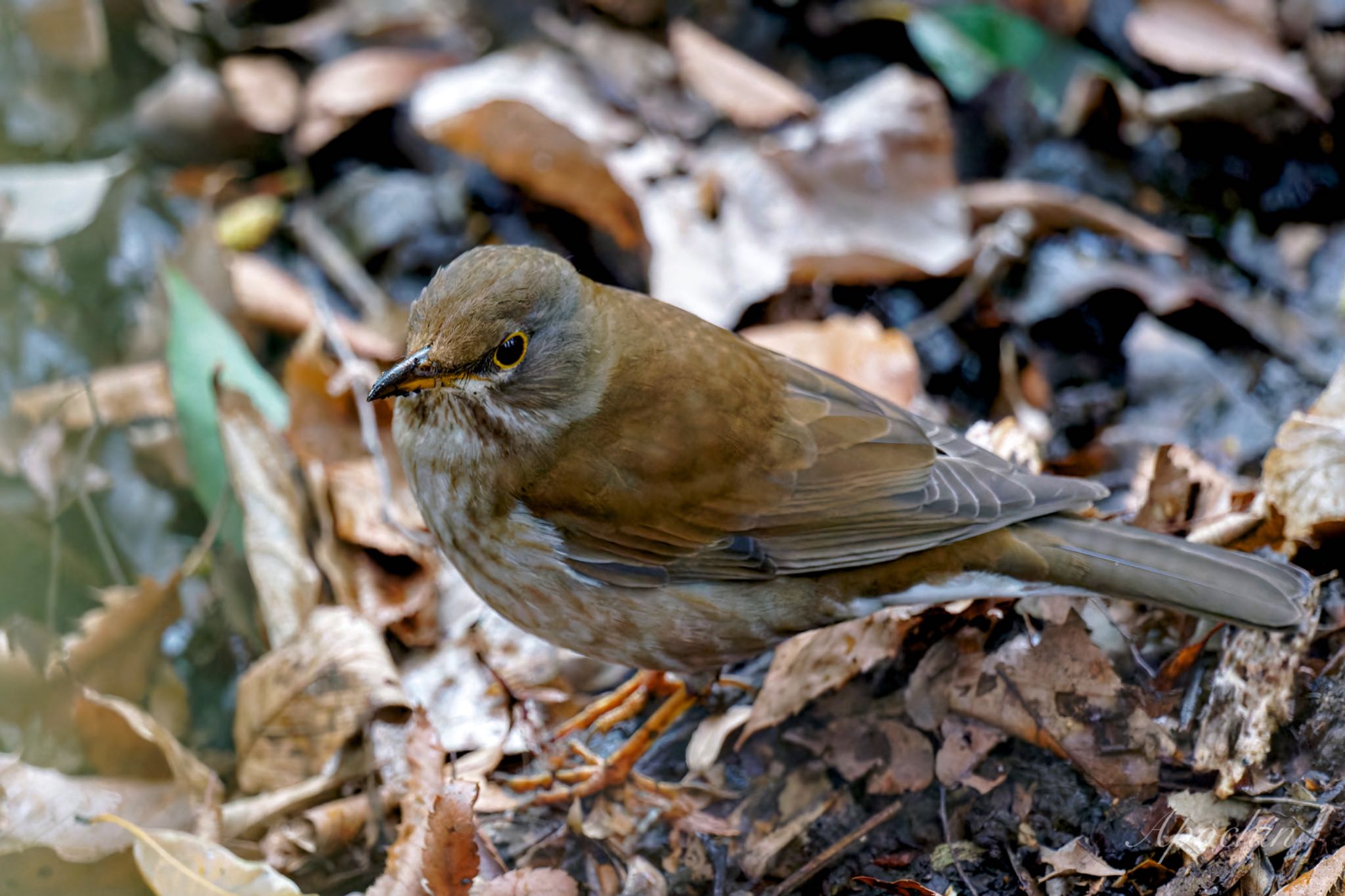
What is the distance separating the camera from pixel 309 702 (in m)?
3.64

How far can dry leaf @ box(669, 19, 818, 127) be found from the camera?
5598 mm

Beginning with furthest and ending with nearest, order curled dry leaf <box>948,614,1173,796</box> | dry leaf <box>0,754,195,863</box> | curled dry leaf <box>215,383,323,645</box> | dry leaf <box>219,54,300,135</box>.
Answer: dry leaf <box>219,54,300,135</box>, curled dry leaf <box>215,383,323,645</box>, dry leaf <box>0,754,195,863</box>, curled dry leaf <box>948,614,1173,796</box>

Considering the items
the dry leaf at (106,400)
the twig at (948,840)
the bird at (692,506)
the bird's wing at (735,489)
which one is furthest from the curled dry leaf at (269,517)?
the twig at (948,840)

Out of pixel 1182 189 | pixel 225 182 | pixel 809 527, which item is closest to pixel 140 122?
pixel 225 182

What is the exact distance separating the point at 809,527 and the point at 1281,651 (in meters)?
1.25

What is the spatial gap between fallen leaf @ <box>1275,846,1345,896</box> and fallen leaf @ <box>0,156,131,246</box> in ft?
15.6

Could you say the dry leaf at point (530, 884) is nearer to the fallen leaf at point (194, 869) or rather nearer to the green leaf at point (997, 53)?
the fallen leaf at point (194, 869)

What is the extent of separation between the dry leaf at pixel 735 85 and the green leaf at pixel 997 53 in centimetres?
65

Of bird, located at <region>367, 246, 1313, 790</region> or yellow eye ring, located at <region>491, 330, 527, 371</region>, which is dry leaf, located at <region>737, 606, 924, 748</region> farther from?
yellow eye ring, located at <region>491, 330, 527, 371</region>

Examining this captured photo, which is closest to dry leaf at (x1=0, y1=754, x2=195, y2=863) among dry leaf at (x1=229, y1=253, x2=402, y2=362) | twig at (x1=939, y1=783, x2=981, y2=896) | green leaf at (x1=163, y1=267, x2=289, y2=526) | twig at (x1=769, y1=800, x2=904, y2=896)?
green leaf at (x1=163, y1=267, x2=289, y2=526)

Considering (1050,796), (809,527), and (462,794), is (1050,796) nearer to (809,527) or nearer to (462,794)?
(809,527)

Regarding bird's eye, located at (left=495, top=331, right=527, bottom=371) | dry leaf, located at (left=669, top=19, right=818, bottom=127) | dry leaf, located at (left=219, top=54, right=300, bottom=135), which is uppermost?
bird's eye, located at (left=495, top=331, right=527, bottom=371)

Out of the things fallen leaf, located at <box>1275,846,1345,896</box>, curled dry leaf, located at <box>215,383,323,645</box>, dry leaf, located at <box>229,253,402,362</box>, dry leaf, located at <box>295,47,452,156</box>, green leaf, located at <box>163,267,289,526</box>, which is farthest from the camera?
dry leaf, located at <box>295,47,452,156</box>

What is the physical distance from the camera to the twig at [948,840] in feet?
10.0
